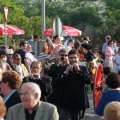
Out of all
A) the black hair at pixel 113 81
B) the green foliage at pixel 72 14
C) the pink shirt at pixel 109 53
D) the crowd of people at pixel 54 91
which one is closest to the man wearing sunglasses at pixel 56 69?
the crowd of people at pixel 54 91

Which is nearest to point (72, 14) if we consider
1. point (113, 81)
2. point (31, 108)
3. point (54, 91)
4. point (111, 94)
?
point (54, 91)

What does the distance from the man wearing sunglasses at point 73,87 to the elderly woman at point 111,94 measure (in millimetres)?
1063

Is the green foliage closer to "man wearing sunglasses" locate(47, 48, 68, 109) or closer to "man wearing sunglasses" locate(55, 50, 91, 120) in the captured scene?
"man wearing sunglasses" locate(47, 48, 68, 109)

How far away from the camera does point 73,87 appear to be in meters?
9.49

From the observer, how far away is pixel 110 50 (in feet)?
69.1

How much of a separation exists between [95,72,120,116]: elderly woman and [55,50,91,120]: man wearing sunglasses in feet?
3.49

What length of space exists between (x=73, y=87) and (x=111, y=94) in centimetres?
149

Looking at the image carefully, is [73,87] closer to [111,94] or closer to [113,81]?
[113,81]

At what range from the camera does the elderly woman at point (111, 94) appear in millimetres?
8047

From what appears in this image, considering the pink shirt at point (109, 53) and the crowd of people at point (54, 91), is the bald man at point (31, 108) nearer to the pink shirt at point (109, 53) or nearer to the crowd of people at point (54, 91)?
the crowd of people at point (54, 91)

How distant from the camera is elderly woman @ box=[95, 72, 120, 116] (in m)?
8.05

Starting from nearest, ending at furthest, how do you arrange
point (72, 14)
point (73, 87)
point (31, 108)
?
1. point (31, 108)
2. point (73, 87)
3. point (72, 14)

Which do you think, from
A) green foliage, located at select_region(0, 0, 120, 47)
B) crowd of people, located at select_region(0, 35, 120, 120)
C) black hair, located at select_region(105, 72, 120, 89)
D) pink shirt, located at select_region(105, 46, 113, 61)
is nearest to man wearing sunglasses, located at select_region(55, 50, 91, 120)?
crowd of people, located at select_region(0, 35, 120, 120)

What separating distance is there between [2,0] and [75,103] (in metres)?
44.4
